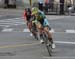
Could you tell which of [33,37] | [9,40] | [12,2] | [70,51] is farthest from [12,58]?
[12,2]

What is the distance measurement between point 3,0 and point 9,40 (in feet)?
105

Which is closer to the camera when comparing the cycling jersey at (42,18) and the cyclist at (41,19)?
the cyclist at (41,19)

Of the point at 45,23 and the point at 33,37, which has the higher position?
the point at 45,23

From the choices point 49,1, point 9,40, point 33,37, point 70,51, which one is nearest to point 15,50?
point 70,51

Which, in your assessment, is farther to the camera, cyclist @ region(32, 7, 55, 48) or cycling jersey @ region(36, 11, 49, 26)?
cycling jersey @ region(36, 11, 49, 26)

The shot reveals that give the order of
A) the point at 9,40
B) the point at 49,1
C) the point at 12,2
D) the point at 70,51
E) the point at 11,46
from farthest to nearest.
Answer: the point at 12,2 → the point at 49,1 → the point at 9,40 → the point at 11,46 → the point at 70,51

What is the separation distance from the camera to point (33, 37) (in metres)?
18.9

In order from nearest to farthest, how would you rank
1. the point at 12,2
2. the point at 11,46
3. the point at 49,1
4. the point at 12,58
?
the point at 12,58 < the point at 11,46 < the point at 49,1 < the point at 12,2

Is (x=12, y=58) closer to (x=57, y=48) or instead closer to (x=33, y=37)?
(x=57, y=48)

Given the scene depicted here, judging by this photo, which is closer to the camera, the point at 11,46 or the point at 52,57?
the point at 52,57

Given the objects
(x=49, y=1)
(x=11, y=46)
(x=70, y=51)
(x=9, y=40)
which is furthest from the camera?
(x=49, y=1)

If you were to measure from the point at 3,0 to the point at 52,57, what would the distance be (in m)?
37.1

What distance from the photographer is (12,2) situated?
162 feet

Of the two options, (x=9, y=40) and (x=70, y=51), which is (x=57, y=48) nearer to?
(x=70, y=51)
